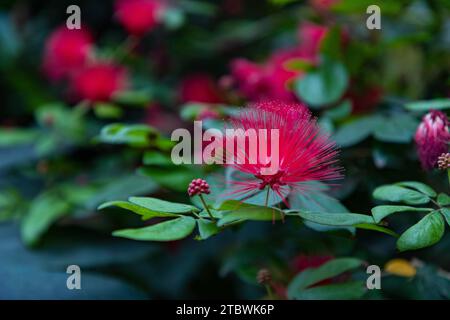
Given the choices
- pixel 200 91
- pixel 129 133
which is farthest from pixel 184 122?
pixel 129 133

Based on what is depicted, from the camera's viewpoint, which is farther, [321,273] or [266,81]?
[266,81]

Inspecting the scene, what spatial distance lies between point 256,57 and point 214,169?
A: 66 cm

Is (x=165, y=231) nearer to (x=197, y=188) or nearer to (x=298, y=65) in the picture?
(x=197, y=188)

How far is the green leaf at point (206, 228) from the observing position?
17.8 inches

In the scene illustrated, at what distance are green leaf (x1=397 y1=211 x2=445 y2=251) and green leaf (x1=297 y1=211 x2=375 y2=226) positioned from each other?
0.03 meters

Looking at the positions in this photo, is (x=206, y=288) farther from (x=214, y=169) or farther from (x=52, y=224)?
(x=214, y=169)

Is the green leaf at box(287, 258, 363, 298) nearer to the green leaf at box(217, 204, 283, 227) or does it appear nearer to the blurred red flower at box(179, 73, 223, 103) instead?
the green leaf at box(217, 204, 283, 227)

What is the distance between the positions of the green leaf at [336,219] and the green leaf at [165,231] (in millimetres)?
91

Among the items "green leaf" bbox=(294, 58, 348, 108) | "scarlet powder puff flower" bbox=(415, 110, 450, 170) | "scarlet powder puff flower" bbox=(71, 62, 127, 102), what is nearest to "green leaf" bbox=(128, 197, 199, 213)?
"scarlet powder puff flower" bbox=(415, 110, 450, 170)

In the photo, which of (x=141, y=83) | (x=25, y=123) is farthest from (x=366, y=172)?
(x=25, y=123)

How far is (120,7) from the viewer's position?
1.08m

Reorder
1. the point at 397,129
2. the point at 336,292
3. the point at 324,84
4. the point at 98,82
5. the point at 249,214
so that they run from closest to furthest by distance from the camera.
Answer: the point at 249,214, the point at 336,292, the point at 397,129, the point at 324,84, the point at 98,82

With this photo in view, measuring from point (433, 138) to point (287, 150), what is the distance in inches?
6.0

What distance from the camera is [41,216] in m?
0.86
